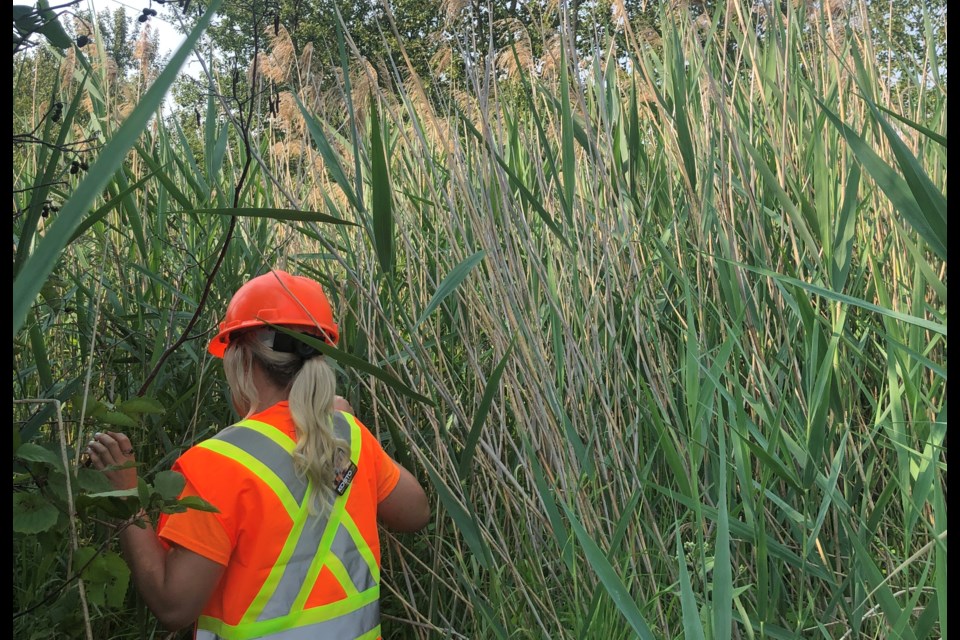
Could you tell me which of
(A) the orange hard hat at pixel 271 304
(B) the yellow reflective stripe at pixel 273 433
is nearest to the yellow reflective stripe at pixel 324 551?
(B) the yellow reflective stripe at pixel 273 433

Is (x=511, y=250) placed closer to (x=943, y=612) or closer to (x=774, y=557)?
(x=774, y=557)

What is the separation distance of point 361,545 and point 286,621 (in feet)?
0.69

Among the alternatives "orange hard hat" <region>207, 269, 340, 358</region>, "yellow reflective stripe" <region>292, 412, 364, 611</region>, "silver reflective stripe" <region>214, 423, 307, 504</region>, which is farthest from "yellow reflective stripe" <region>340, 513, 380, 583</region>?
"orange hard hat" <region>207, 269, 340, 358</region>

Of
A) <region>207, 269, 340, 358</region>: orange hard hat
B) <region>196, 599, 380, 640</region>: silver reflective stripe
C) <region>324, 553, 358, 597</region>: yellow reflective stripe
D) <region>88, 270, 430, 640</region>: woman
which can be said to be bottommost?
<region>196, 599, 380, 640</region>: silver reflective stripe

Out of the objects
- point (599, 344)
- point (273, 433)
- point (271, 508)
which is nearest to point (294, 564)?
point (271, 508)

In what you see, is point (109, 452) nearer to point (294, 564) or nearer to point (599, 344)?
point (294, 564)

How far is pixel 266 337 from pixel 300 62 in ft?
2.67

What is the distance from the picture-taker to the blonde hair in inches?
65.4

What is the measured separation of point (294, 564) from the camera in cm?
166

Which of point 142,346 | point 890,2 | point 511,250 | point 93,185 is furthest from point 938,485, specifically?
point 142,346

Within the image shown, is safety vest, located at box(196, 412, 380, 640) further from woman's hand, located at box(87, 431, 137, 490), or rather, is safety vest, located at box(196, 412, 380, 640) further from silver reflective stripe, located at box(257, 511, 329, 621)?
woman's hand, located at box(87, 431, 137, 490)

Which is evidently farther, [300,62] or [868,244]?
[300,62]

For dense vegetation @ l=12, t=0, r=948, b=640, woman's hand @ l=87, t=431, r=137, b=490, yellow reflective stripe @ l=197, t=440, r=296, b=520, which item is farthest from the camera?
yellow reflective stripe @ l=197, t=440, r=296, b=520

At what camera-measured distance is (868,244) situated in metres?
1.67
